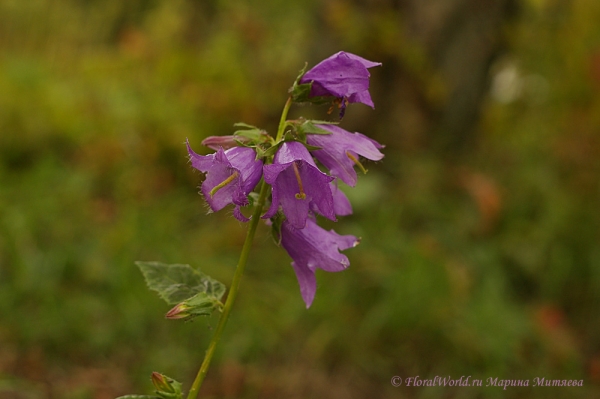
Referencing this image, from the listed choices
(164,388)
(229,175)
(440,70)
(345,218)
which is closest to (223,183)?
(229,175)

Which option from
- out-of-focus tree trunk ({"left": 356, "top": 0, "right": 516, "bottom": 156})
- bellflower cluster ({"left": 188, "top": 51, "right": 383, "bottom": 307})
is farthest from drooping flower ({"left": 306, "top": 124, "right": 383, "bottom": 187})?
out-of-focus tree trunk ({"left": 356, "top": 0, "right": 516, "bottom": 156})

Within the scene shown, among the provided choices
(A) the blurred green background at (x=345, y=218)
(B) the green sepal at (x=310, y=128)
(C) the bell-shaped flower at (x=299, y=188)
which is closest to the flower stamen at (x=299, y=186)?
(C) the bell-shaped flower at (x=299, y=188)

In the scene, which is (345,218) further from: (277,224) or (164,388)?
(164,388)

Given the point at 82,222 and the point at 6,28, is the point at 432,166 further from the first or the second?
the point at 6,28

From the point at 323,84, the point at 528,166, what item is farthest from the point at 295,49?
the point at 323,84

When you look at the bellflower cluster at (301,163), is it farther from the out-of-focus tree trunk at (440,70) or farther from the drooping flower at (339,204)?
the out-of-focus tree trunk at (440,70)

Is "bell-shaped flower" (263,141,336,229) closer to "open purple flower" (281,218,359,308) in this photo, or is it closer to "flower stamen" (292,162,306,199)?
"flower stamen" (292,162,306,199)
